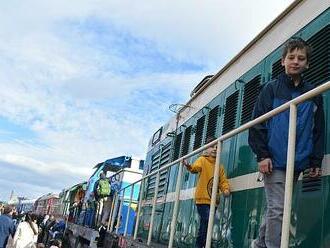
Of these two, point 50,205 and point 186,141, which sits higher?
point 186,141

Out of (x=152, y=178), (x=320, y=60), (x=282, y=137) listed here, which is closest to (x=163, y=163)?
(x=152, y=178)

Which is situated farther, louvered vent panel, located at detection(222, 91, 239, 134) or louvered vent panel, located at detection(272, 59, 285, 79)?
louvered vent panel, located at detection(222, 91, 239, 134)

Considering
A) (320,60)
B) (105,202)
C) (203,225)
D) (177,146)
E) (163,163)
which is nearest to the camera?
(320,60)

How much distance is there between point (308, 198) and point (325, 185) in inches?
6.9

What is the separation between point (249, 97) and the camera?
4.89m

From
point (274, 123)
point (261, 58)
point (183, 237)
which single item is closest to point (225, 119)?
point (261, 58)

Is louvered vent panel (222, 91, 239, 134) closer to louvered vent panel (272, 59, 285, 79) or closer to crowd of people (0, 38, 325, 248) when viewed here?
louvered vent panel (272, 59, 285, 79)

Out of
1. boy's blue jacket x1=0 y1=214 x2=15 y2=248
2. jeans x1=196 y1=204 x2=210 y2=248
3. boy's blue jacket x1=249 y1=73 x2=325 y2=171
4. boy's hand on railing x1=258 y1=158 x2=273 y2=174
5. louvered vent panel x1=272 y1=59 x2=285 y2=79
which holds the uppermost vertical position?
louvered vent panel x1=272 y1=59 x2=285 y2=79

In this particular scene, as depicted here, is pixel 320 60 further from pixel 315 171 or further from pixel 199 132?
pixel 199 132

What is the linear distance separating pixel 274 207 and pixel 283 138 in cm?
43

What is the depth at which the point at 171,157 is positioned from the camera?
805 cm

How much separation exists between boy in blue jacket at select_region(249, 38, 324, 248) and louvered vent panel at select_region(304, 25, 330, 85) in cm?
30

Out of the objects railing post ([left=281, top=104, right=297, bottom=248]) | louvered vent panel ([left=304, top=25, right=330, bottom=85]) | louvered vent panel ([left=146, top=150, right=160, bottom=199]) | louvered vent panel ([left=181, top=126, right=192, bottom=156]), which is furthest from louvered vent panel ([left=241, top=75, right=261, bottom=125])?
louvered vent panel ([left=146, top=150, right=160, bottom=199])

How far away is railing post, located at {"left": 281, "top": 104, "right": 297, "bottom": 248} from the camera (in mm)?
2566
